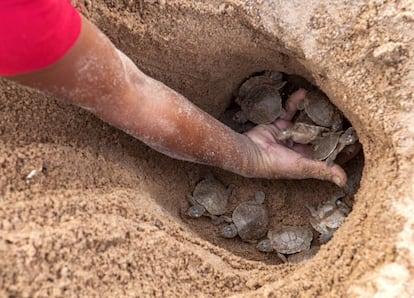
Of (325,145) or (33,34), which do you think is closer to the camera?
(33,34)

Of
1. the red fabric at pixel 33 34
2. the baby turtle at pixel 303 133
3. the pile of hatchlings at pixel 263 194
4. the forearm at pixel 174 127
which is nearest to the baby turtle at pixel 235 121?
the pile of hatchlings at pixel 263 194

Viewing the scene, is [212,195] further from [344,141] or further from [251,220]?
[344,141]

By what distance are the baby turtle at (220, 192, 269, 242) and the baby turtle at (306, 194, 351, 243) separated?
21 cm

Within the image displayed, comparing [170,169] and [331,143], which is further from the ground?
[331,143]

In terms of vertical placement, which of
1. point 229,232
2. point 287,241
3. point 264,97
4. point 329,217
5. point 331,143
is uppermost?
point 331,143

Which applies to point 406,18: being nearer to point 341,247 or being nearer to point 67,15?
point 341,247

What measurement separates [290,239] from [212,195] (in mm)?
373

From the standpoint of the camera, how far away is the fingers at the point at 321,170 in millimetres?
1870

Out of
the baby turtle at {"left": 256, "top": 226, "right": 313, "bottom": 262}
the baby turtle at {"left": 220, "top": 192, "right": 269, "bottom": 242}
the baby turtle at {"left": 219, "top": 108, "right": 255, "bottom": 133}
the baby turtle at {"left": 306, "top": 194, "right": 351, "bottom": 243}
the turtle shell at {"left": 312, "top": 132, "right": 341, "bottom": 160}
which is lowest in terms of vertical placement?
the baby turtle at {"left": 220, "top": 192, "right": 269, "bottom": 242}

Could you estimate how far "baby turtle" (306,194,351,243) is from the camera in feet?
6.54

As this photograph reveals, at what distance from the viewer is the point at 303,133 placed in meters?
1.98

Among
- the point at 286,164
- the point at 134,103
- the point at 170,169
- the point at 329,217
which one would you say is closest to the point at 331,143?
the point at 286,164

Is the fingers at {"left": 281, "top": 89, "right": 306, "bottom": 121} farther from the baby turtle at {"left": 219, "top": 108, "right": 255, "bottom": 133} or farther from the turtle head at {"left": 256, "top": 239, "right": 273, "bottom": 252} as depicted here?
the turtle head at {"left": 256, "top": 239, "right": 273, "bottom": 252}

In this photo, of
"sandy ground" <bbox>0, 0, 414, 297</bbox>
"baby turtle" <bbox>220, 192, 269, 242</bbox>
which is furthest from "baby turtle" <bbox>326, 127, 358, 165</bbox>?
"baby turtle" <bbox>220, 192, 269, 242</bbox>
